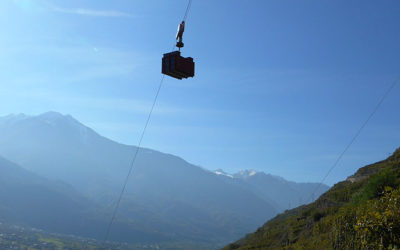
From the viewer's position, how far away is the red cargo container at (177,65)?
65.7ft

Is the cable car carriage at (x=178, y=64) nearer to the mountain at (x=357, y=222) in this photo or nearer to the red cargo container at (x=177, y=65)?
the red cargo container at (x=177, y=65)

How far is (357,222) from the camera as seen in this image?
1522 cm

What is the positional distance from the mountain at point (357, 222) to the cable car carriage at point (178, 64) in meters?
11.7

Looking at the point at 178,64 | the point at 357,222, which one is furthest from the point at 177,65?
the point at 357,222

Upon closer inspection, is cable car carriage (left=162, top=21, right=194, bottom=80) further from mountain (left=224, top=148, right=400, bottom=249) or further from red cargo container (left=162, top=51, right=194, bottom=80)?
mountain (left=224, top=148, right=400, bottom=249)

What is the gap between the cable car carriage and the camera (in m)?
20.0

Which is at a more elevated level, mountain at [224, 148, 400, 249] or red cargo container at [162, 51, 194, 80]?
red cargo container at [162, 51, 194, 80]

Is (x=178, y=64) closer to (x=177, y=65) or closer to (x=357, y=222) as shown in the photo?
(x=177, y=65)

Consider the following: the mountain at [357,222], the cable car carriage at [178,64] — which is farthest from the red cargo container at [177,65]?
the mountain at [357,222]

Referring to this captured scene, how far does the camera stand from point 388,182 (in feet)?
91.7

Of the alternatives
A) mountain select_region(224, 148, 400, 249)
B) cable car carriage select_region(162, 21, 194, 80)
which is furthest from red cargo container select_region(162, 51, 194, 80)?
mountain select_region(224, 148, 400, 249)

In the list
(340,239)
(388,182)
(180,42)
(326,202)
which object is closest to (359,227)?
(340,239)

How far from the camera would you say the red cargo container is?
20.0 m

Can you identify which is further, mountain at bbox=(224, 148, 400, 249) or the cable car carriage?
the cable car carriage
